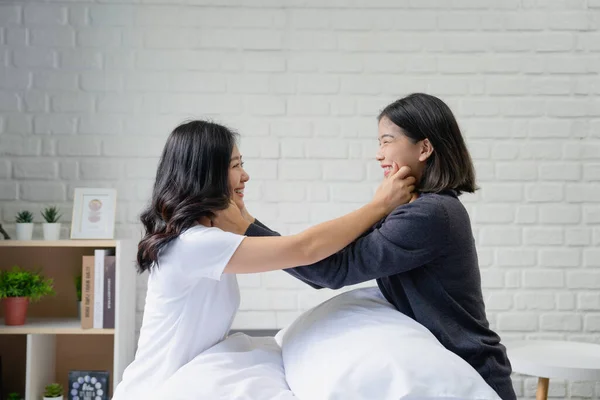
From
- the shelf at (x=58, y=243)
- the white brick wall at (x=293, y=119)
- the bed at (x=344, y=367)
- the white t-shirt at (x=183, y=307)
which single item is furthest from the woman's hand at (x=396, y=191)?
the shelf at (x=58, y=243)

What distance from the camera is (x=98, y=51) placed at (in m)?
3.15

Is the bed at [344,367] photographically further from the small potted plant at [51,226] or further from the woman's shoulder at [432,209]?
the small potted plant at [51,226]

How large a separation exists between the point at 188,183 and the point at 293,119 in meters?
1.52

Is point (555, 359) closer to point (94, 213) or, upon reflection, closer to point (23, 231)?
point (94, 213)

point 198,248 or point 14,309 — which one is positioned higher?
point 198,248

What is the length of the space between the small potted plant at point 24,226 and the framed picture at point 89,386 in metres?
0.63

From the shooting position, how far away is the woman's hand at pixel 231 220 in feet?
5.83

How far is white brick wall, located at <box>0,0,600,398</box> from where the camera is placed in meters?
3.13

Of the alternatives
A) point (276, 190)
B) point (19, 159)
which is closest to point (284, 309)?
point (276, 190)

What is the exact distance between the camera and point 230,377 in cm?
143

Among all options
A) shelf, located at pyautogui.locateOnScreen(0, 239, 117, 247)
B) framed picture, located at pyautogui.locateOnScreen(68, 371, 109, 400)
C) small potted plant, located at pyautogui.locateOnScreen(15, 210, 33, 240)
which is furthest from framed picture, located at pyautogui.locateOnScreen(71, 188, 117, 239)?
framed picture, located at pyautogui.locateOnScreen(68, 371, 109, 400)

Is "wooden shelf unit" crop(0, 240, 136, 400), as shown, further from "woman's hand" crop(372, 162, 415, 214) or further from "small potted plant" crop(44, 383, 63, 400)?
"woman's hand" crop(372, 162, 415, 214)

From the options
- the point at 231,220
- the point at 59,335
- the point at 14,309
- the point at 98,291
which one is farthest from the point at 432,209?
the point at 59,335

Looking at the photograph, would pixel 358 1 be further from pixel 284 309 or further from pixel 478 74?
pixel 284 309
